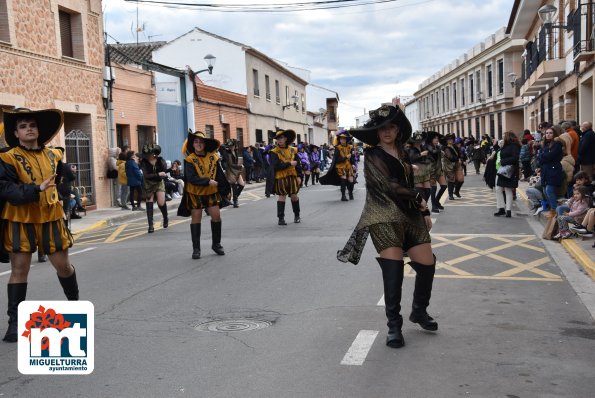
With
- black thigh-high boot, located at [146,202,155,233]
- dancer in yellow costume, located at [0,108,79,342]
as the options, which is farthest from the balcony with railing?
dancer in yellow costume, located at [0,108,79,342]

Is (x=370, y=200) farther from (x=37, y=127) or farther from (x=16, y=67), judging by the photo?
(x=16, y=67)

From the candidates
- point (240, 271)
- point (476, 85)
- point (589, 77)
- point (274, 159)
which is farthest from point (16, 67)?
point (476, 85)

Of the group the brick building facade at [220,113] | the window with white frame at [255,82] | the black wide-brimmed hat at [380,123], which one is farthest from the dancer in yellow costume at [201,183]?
the window with white frame at [255,82]

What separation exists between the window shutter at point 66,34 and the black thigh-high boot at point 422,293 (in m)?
14.8

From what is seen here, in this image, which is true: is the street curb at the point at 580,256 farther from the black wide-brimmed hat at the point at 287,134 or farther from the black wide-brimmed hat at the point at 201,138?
the black wide-brimmed hat at the point at 287,134

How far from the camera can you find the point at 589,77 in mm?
17531

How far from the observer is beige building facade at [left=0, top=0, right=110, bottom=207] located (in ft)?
48.7

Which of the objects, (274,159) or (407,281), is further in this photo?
(274,159)

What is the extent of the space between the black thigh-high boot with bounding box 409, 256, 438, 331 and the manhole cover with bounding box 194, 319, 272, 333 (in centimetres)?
124

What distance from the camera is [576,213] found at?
9.84 metres

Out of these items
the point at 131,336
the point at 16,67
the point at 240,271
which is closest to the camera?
the point at 131,336

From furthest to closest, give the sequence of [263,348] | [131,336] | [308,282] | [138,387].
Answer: [308,282], [131,336], [263,348], [138,387]

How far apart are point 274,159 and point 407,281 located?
586cm

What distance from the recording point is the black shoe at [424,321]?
16.9 feet
